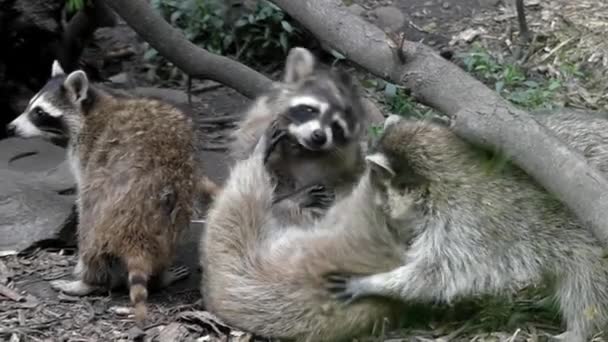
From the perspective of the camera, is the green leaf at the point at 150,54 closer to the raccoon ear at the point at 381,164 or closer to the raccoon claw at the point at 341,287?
the raccoon ear at the point at 381,164

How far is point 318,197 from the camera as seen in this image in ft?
19.3

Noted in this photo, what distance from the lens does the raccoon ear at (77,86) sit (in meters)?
A: 6.16

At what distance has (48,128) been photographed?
6.28 metres

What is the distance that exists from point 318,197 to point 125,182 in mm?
1049

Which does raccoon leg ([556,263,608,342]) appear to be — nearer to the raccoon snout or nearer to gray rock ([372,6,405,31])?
the raccoon snout

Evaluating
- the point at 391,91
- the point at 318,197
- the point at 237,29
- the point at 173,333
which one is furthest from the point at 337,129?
the point at 237,29

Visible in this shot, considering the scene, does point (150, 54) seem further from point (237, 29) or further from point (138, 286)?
point (138, 286)

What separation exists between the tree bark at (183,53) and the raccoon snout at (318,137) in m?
1.45

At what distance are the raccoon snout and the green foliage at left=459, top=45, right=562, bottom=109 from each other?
2.03m

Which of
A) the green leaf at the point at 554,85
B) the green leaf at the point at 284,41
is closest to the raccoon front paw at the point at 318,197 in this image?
the green leaf at the point at 554,85

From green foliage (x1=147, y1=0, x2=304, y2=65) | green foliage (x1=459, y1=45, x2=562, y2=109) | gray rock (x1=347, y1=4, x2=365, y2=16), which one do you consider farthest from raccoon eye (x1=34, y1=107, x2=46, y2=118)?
gray rock (x1=347, y1=4, x2=365, y2=16)

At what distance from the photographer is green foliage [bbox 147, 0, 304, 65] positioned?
8805mm

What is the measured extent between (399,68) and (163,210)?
1.42m

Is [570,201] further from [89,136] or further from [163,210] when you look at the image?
[89,136]
